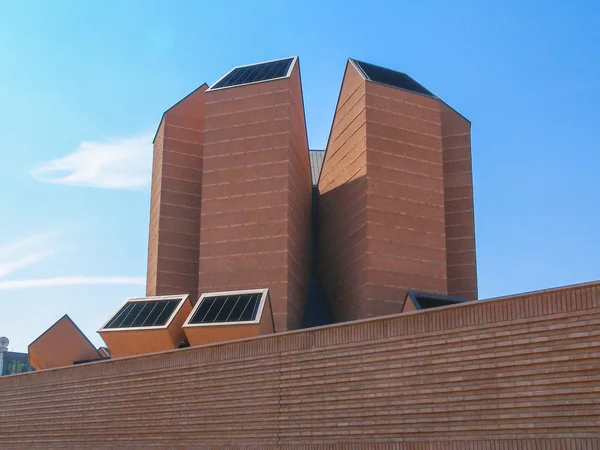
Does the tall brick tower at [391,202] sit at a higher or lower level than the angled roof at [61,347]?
higher

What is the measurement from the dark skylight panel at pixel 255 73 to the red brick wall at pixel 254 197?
70 cm

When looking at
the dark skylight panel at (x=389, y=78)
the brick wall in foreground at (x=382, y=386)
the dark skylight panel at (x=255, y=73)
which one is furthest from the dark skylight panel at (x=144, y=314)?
the dark skylight panel at (x=389, y=78)

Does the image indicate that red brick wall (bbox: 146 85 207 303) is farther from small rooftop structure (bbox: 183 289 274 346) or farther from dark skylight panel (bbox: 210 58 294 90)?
small rooftop structure (bbox: 183 289 274 346)

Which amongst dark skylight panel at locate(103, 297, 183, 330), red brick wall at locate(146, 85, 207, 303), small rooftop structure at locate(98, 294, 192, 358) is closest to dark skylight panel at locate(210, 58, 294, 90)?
red brick wall at locate(146, 85, 207, 303)

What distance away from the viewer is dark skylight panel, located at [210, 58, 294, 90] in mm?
39438

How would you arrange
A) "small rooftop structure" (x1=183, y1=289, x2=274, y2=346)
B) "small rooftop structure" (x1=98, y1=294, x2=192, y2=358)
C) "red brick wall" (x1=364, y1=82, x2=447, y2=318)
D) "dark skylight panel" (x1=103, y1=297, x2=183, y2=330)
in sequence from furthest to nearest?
"red brick wall" (x1=364, y1=82, x2=447, y2=318) → "dark skylight panel" (x1=103, y1=297, x2=183, y2=330) → "small rooftop structure" (x1=98, y1=294, x2=192, y2=358) → "small rooftop structure" (x1=183, y1=289, x2=274, y2=346)

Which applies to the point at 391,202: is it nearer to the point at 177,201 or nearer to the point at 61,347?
Answer: the point at 177,201

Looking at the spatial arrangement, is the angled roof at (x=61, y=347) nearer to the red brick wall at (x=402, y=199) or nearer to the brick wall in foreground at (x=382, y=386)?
the brick wall in foreground at (x=382, y=386)

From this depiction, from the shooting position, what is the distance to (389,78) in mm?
40875

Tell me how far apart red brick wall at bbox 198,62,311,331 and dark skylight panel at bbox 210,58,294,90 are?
2.31 ft

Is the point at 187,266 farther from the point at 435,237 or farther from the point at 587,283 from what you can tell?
the point at 587,283

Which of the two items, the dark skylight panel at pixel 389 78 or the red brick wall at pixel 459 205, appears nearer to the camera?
the dark skylight panel at pixel 389 78

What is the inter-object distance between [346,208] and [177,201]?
8.96m

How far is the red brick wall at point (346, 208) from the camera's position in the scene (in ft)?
122
